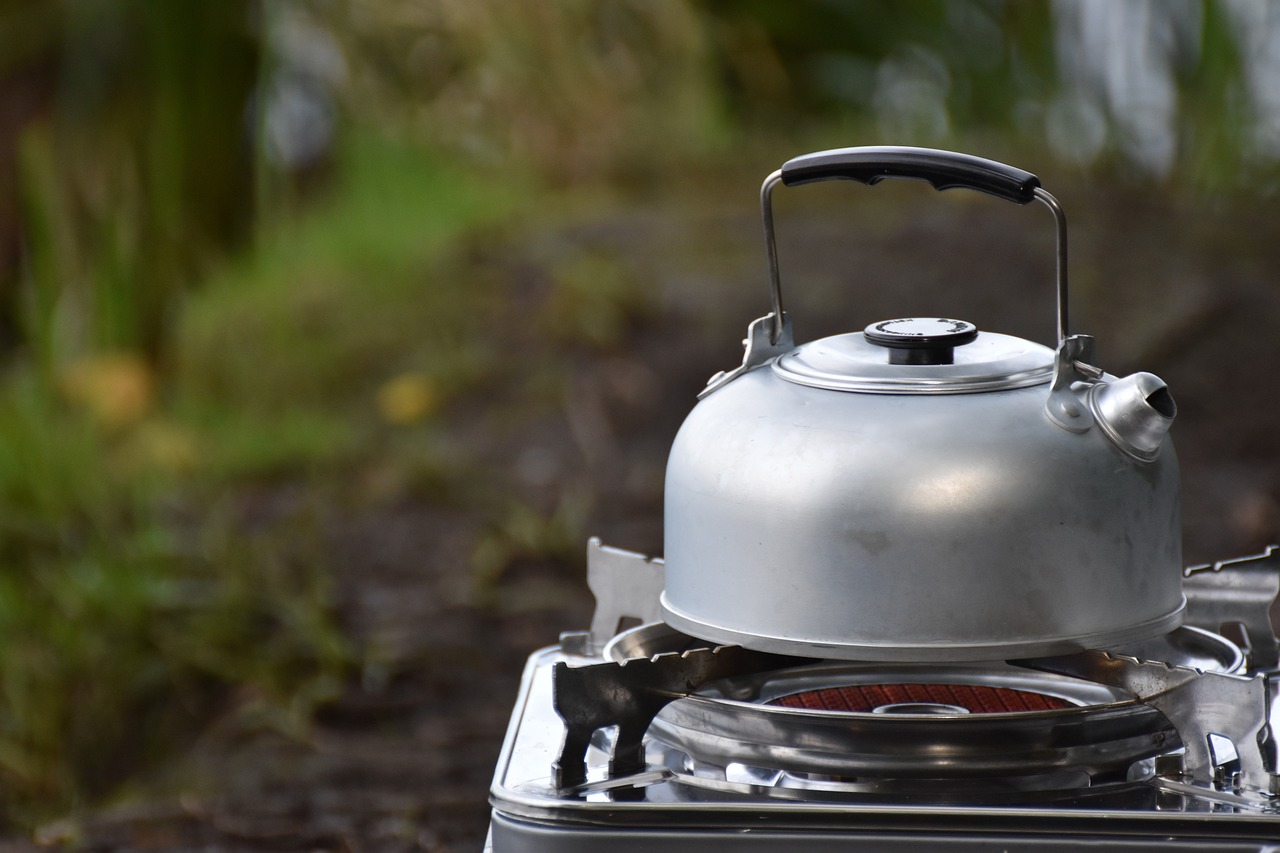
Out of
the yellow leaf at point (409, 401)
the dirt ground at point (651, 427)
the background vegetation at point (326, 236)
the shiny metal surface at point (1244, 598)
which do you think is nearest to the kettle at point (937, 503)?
the shiny metal surface at point (1244, 598)

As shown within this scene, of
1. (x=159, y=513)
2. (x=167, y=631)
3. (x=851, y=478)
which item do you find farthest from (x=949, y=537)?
(x=159, y=513)

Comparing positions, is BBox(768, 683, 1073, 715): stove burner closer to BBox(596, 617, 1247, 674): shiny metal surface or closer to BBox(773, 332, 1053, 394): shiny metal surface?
BBox(596, 617, 1247, 674): shiny metal surface

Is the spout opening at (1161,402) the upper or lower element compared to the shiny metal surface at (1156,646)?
upper

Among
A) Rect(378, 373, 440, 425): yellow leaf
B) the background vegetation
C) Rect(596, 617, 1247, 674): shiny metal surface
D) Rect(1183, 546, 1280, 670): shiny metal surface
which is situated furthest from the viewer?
Rect(378, 373, 440, 425): yellow leaf

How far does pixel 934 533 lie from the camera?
3.96 feet

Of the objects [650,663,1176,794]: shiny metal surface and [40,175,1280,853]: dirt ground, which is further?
[40,175,1280,853]: dirt ground

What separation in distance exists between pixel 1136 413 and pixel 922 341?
18 cm

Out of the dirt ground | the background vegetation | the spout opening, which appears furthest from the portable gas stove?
the background vegetation

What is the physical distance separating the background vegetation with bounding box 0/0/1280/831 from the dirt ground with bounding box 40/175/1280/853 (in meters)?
0.08

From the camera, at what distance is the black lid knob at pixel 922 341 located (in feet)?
4.32

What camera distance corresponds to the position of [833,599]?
1.23 meters

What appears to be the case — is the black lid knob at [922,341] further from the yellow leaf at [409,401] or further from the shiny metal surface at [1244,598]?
the yellow leaf at [409,401]

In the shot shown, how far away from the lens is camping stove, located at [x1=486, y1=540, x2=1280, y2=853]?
113 centimetres

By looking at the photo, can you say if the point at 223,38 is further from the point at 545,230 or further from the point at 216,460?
the point at 216,460
